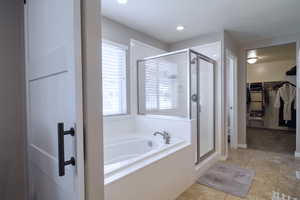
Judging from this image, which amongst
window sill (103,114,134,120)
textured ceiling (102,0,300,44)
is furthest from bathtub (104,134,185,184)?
textured ceiling (102,0,300,44)

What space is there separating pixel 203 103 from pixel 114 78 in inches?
66.6

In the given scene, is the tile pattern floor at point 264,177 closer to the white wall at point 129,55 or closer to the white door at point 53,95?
the white wall at point 129,55

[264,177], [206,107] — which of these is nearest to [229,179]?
[264,177]

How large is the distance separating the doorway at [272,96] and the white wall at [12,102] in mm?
5107

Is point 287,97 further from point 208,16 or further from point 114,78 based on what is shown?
point 114,78

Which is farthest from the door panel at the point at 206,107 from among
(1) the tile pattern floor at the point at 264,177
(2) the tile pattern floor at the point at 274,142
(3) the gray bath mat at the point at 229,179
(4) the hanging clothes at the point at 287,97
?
(4) the hanging clothes at the point at 287,97

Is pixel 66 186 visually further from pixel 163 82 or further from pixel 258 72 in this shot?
pixel 258 72

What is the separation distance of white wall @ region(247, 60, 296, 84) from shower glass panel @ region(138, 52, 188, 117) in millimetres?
4769

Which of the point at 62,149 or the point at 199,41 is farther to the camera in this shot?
the point at 199,41

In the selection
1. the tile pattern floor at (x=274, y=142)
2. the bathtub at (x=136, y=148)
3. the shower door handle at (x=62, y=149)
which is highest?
the shower door handle at (x=62, y=149)

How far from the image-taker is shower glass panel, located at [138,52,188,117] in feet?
10.7

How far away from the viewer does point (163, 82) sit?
351 cm

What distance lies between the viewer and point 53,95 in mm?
930

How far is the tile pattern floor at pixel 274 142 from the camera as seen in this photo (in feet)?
13.1
